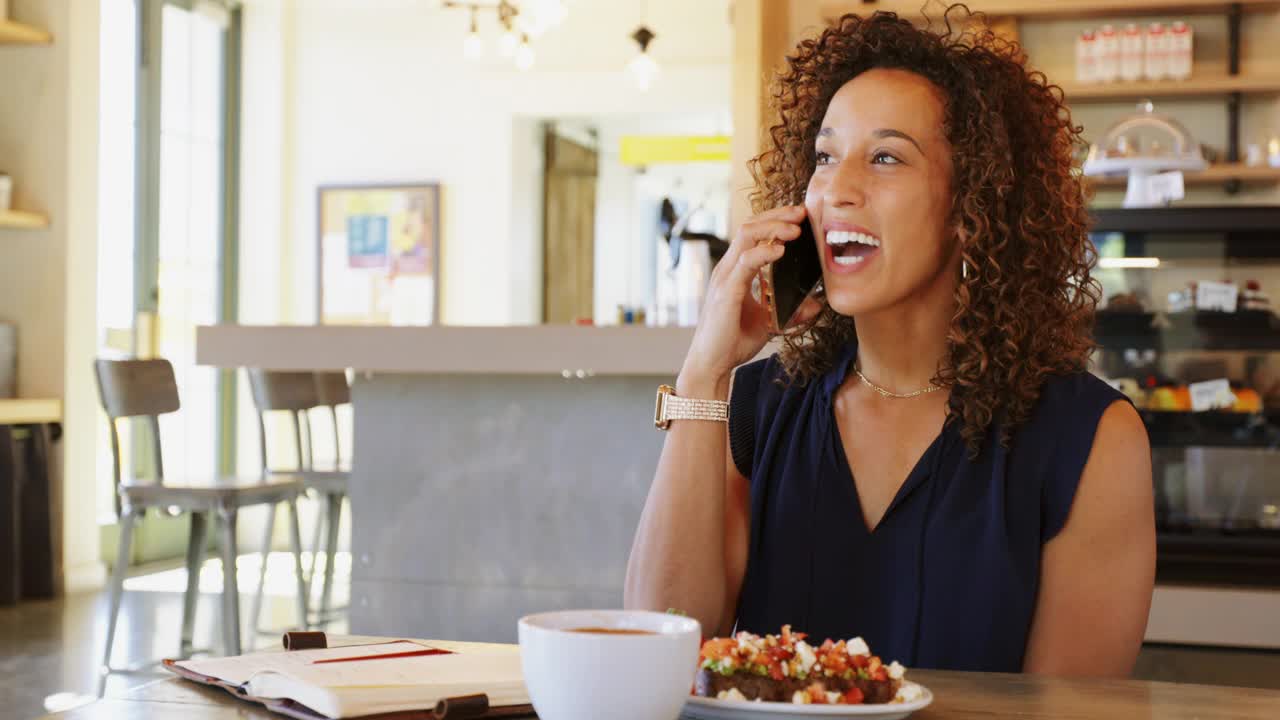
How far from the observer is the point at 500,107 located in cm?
766

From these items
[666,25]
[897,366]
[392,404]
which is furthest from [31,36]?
[897,366]

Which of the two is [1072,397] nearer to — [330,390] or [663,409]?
[663,409]

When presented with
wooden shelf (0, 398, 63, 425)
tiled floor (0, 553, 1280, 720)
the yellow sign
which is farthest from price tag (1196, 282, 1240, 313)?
wooden shelf (0, 398, 63, 425)

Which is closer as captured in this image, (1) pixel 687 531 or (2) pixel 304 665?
(2) pixel 304 665

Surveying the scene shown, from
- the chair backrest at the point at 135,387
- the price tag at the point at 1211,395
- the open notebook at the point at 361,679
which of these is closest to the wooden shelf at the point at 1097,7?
the price tag at the point at 1211,395

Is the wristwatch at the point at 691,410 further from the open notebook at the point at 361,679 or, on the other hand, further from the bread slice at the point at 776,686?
the bread slice at the point at 776,686

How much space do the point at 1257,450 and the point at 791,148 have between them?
2396 mm

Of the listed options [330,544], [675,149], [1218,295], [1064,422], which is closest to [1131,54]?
[1218,295]

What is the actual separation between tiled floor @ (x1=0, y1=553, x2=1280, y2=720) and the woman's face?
1920mm

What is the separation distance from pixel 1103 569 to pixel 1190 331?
8.17ft

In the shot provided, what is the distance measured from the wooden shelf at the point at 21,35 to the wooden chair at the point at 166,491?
A: 2242 millimetres

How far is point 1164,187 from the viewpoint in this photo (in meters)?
3.73

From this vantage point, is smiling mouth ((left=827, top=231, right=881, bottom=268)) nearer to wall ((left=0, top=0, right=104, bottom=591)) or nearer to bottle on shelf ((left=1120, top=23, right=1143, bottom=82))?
bottle on shelf ((left=1120, top=23, right=1143, bottom=82))

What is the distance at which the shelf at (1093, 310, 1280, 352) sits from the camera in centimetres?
348
